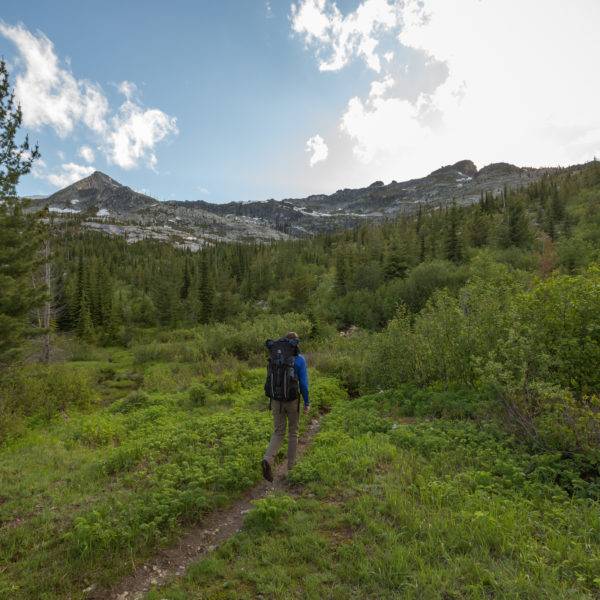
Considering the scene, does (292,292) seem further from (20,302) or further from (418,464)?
(418,464)

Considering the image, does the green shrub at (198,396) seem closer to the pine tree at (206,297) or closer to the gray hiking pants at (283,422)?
the gray hiking pants at (283,422)

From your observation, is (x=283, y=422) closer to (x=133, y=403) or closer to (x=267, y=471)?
(x=267, y=471)

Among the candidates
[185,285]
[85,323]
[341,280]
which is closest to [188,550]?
[341,280]

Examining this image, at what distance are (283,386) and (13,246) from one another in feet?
55.6

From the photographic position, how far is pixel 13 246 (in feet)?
53.2

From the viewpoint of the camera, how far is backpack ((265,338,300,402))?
21.5 feet

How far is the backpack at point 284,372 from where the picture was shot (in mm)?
6555

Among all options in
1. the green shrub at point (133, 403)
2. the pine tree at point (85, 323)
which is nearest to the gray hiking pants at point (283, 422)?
the green shrub at point (133, 403)

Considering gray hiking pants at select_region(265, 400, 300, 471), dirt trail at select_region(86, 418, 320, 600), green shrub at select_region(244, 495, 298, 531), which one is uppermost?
gray hiking pants at select_region(265, 400, 300, 471)

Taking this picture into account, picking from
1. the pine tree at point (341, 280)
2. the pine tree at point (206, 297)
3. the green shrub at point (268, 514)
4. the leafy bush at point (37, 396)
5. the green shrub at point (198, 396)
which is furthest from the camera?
the pine tree at point (206, 297)

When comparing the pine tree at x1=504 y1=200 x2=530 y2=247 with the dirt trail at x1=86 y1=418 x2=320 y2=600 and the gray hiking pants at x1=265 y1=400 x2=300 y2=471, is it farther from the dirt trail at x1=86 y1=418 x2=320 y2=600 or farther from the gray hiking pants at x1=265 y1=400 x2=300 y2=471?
the dirt trail at x1=86 y1=418 x2=320 y2=600

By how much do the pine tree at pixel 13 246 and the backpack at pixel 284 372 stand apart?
14145 millimetres

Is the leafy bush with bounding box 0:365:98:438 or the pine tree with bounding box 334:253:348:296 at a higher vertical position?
the pine tree with bounding box 334:253:348:296

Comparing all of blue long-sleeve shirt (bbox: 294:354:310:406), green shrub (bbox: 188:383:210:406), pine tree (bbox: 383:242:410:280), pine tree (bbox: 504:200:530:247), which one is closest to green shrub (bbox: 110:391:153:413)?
green shrub (bbox: 188:383:210:406)
